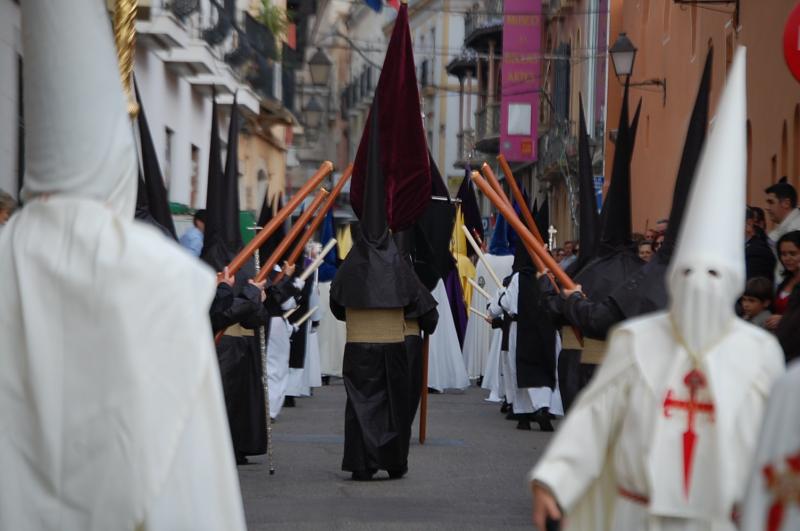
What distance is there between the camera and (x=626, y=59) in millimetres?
24656

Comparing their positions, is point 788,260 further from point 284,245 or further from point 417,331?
point 417,331

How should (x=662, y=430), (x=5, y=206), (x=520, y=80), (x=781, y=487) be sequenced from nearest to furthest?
(x=781, y=487) → (x=662, y=430) → (x=5, y=206) → (x=520, y=80)

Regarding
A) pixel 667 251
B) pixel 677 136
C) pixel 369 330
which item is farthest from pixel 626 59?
pixel 667 251

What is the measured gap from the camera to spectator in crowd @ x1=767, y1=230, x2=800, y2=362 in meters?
8.77

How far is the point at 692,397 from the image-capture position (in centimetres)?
612

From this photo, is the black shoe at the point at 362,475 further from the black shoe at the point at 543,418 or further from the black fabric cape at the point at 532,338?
the black shoe at the point at 543,418

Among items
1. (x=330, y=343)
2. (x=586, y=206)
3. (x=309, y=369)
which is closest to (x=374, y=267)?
(x=586, y=206)

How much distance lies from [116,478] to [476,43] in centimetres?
5699

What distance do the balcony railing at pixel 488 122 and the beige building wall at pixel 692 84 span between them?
60.0 ft

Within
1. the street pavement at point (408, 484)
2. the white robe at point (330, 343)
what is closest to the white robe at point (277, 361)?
the street pavement at point (408, 484)

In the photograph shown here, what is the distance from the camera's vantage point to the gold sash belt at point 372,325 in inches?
534

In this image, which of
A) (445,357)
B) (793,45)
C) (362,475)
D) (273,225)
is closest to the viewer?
(273,225)

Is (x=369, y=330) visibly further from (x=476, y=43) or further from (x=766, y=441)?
(x=476, y=43)

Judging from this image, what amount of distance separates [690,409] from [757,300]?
465 cm
